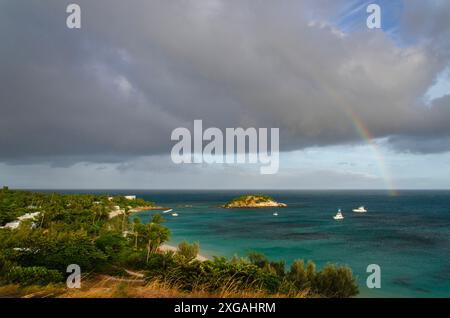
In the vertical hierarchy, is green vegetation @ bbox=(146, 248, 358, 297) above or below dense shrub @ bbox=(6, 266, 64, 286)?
below

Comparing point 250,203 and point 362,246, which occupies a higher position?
point 250,203

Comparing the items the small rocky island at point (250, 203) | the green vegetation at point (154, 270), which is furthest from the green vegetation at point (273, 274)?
the small rocky island at point (250, 203)

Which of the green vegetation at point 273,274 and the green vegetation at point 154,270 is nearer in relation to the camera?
the green vegetation at point 154,270

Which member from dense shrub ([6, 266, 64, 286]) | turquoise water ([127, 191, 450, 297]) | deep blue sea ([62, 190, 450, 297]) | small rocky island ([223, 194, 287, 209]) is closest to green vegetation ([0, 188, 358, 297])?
dense shrub ([6, 266, 64, 286])

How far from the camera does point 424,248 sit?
57.1m

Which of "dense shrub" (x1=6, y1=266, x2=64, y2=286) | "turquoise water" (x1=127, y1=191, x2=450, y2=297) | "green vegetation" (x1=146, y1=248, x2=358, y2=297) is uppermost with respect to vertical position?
"dense shrub" (x1=6, y1=266, x2=64, y2=286)

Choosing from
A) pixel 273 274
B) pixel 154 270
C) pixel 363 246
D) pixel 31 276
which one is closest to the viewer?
pixel 31 276

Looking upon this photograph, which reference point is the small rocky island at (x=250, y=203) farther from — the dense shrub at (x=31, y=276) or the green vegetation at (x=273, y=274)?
the dense shrub at (x=31, y=276)

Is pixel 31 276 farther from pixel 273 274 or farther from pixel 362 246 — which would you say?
pixel 362 246

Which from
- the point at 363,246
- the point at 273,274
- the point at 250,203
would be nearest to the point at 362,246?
the point at 363,246

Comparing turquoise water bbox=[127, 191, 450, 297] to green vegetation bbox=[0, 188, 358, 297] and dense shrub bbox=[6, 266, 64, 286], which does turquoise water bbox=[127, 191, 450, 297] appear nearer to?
green vegetation bbox=[0, 188, 358, 297]

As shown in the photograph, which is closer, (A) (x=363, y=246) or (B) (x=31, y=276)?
(B) (x=31, y=276)

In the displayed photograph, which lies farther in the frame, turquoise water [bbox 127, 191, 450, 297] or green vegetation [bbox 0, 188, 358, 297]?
turquoise water [bbox 127, 191, 450, 297]
